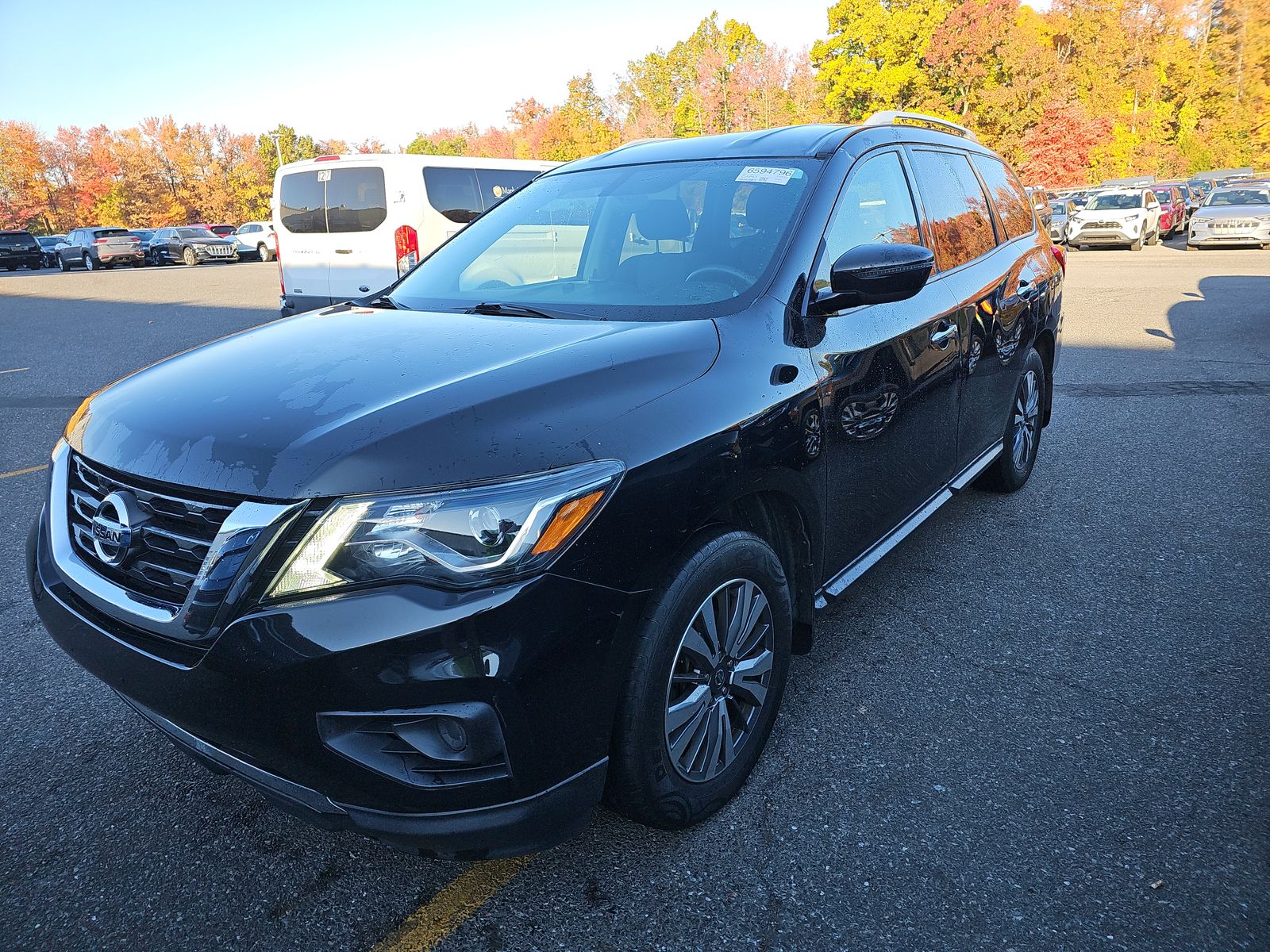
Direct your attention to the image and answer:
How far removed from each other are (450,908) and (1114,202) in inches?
1194

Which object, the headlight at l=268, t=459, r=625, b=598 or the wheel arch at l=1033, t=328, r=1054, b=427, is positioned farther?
the wheel arch at l=1033, t=328, r=1054, b=427

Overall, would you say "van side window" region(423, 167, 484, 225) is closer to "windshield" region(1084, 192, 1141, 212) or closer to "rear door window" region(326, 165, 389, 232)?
"rear door window" region(326, 165, 389, 232)

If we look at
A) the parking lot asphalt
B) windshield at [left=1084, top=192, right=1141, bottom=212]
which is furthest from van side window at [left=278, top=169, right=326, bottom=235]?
windshield at [left=1084, top=192, right=1141, bottom=212]

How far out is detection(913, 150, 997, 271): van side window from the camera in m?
3.70

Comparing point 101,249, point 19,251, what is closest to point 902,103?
point 101,249

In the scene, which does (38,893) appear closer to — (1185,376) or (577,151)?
(1185,376)

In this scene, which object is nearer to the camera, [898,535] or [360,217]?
[898,535]

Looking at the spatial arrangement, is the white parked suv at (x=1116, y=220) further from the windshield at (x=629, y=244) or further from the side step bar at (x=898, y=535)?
the windshield at (x=629, y=244)

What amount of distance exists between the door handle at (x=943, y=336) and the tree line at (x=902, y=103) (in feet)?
161

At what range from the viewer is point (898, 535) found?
Answer: 3.43m

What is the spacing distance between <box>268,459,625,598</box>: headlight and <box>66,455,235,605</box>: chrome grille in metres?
0.24

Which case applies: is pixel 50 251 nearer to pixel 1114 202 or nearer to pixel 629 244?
pixel 1114 202

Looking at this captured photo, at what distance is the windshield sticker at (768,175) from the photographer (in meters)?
2.99

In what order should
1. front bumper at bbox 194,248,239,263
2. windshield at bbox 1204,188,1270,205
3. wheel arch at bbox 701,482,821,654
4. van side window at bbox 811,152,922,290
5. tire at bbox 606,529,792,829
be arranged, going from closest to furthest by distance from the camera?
tire at bbox 606,529,792,829
wheel arch at bbox 701,482,821,654
van side window at bbox 811,152,922,290
windshield at bbox 1204,188,1270,205
front bumper at bbox 194,248,239,263
